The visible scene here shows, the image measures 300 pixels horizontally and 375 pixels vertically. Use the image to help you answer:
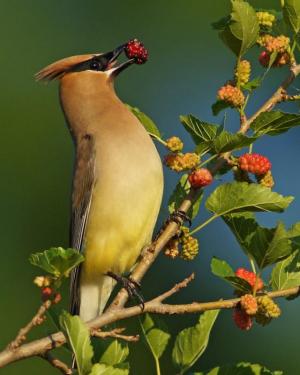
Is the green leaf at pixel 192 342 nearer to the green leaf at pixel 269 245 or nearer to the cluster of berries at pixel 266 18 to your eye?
the green leaf at pixel 269 245

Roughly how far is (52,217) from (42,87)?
36.1 inches

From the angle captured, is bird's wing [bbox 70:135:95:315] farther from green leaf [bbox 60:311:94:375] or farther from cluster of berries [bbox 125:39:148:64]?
green leaf [bbox 60:311:94:375]

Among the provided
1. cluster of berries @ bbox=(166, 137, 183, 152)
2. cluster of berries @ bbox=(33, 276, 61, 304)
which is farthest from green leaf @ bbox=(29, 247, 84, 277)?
cluster of berries @ bbox=(166, 137, 183, 152)

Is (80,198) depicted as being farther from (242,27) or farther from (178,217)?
(242,27)

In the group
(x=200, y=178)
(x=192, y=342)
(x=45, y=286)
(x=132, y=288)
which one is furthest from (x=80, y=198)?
(x=45, y=286)

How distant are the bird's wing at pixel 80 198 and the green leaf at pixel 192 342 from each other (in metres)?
1.43

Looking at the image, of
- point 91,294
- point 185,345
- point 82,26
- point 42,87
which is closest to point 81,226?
point 91,294

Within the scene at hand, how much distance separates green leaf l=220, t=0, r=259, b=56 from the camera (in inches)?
134

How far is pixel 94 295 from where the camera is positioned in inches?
184

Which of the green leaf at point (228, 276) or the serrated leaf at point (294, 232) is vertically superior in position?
the serrated leaf at point (294, 232)

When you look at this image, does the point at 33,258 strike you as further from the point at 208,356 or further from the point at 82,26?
the point at 82,26

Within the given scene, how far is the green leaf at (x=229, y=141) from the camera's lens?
323cm

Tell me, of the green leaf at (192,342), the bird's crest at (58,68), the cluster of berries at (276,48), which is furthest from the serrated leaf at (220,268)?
the bird's crest at (58,68)

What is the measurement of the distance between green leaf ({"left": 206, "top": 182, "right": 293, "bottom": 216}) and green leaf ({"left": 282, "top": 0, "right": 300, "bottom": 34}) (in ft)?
1.79
